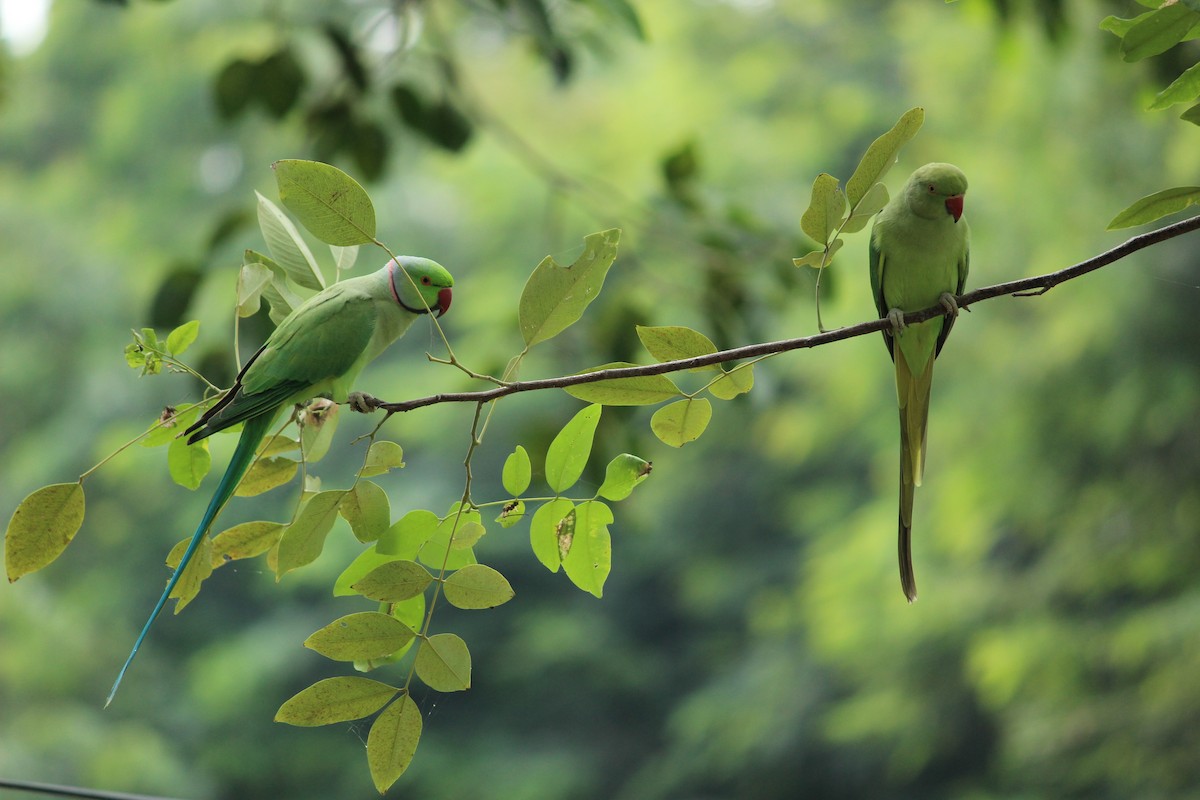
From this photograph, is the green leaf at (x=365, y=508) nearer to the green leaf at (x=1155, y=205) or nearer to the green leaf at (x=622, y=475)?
the green leaf at (x=622, y=475)

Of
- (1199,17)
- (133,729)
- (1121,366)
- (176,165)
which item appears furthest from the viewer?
(176,165)

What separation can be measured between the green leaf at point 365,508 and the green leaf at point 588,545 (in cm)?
12

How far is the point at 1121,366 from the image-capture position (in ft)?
13.3

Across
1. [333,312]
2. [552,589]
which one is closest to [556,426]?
[333,312]

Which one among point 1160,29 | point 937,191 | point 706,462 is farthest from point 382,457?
point 706,462

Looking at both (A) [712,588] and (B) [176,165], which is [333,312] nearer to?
(A) [712,588]

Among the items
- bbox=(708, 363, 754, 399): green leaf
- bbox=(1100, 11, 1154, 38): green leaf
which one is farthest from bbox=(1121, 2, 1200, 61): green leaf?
bbox=(708, 363, 754, 399): green leaf

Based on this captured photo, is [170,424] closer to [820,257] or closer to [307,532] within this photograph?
[307,532]

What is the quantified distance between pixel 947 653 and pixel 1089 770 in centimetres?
82

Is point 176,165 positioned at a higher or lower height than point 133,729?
higher

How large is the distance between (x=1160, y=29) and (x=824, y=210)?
0.21m

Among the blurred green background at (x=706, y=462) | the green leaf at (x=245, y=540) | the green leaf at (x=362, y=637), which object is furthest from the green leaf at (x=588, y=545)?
the blurred green background at (x=706, y=462)

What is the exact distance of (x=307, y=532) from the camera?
0.67 m

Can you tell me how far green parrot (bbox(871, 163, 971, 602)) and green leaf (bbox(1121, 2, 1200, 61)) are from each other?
394 mm
